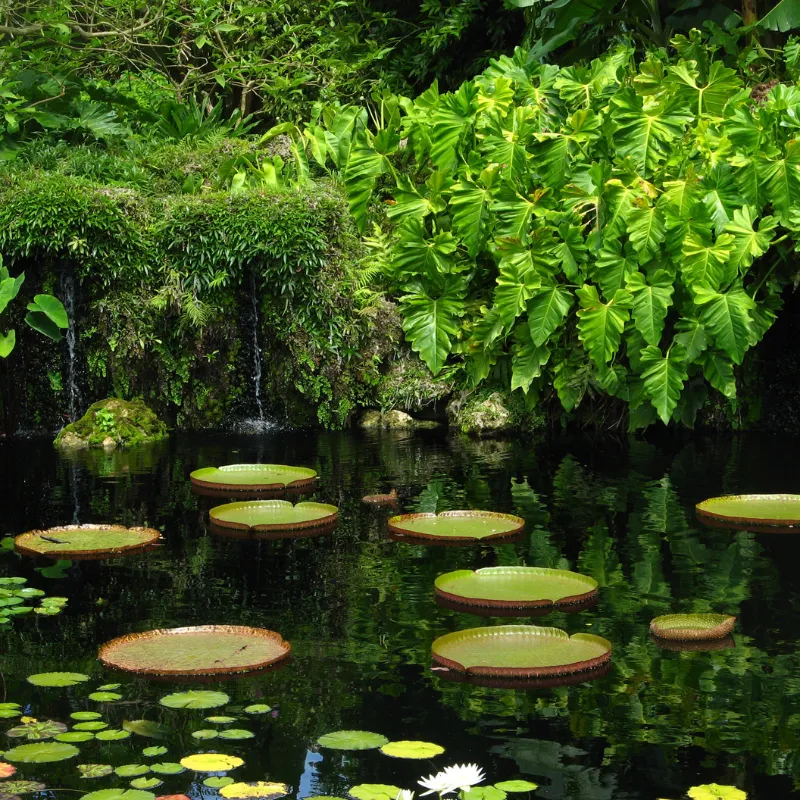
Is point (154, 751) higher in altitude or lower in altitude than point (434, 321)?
lower

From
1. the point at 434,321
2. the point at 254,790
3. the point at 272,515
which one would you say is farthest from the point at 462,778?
the point at 434,321

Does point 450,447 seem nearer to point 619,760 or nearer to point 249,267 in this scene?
point 249,267

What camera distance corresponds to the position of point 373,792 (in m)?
3.54

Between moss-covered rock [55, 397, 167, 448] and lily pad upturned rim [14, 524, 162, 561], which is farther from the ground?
moss-covered rock [55, 397, 167, 448]

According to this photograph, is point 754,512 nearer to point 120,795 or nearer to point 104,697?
point 104,697

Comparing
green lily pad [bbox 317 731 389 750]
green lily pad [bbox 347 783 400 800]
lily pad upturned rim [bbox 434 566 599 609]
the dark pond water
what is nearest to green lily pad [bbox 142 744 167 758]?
the dark pond water

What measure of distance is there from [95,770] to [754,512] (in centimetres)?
439

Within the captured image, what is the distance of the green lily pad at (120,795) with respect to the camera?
11.4ft

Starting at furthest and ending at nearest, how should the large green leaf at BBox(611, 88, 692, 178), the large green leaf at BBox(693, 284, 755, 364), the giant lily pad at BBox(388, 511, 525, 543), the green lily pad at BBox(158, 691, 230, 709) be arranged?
the large green leaf at BBox(611, 88, 692, 178) → the large green leaf at BBox(693, 284, 755, 364) → the giant lily pad at BBox(388, 511, 525, 543) → the green lily pad at BBox(158, 691, 230, 709)

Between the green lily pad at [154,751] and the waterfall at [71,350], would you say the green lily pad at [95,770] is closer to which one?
the green lily pad at [154,751]

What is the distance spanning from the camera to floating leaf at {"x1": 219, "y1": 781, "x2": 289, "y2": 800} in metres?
3.53

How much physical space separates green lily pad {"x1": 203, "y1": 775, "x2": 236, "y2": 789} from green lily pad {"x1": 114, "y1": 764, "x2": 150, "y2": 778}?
20cm

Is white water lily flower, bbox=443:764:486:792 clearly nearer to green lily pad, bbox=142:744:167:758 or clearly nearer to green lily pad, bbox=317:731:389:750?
→ green lily pad, bbox=317:731:389:750

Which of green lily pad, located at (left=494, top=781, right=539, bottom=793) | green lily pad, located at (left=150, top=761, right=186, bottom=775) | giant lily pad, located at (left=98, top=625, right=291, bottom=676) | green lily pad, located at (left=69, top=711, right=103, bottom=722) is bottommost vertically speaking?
green lily pad, located at (left=494, top=781, right=539, bottom=793)
